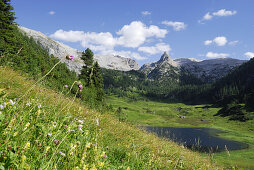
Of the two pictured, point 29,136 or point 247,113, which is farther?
point 247,113

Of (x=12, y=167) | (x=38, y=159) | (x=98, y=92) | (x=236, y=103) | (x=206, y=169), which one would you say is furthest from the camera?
(x=236, y=103)

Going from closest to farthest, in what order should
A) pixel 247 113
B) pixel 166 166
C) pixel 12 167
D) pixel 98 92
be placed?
pixel 12 167 → pixel 166 166 → pixel 98 92 → pixel 247 113

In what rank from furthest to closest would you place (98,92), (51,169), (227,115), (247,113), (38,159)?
(227,115) → (247,113) → (98,92) → (38,159) → (51,169)

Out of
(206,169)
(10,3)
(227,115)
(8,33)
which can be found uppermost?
(10,3)

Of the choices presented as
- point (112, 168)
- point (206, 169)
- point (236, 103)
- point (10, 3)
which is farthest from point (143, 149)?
point (236, 103)

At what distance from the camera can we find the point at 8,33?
38.3m

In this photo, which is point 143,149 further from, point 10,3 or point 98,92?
point 98,92

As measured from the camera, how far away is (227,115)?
164m

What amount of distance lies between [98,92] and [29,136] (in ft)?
181

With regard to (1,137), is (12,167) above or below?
below

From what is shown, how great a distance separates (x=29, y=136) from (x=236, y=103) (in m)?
218

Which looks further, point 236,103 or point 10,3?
point 236,103

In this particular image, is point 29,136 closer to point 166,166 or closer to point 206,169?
point 166,166

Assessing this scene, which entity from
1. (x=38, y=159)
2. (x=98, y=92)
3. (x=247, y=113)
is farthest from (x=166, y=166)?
(x=247, y=113)
